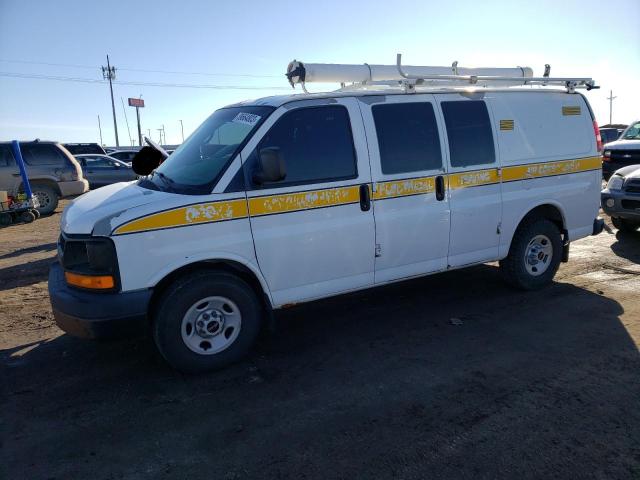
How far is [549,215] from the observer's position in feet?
19.0

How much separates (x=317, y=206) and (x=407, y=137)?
1191mm

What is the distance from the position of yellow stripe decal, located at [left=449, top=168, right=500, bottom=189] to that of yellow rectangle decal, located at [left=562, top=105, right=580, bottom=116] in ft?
4.50

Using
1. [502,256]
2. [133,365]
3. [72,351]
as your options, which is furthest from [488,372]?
[72,351]

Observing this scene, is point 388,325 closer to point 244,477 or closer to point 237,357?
point 237,357

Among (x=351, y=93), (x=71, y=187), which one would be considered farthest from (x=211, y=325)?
(x=71, y=187)

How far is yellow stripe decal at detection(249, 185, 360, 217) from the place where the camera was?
158 inches

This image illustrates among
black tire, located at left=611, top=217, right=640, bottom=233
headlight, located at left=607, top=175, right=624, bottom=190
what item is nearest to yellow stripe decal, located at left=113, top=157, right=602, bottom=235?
headlight, located at left=607, top=175, right=624, bottom=190

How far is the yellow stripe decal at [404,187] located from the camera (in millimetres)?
4504

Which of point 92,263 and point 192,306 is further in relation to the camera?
point 192,306

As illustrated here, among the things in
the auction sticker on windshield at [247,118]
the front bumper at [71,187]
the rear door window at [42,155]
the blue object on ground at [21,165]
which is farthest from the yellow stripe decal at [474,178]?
the rear door window at [42,155]

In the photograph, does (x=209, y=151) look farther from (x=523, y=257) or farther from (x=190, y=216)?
(x=523, y=257)

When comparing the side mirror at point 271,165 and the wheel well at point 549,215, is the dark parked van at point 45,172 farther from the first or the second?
the wheel well at point 549,215

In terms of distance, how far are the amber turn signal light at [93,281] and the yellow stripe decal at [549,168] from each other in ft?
13.2

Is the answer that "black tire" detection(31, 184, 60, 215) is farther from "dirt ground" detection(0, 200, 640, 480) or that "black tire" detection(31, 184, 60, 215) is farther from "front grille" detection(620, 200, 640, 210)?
"front grille" detection(620, 200, 640, 210)
